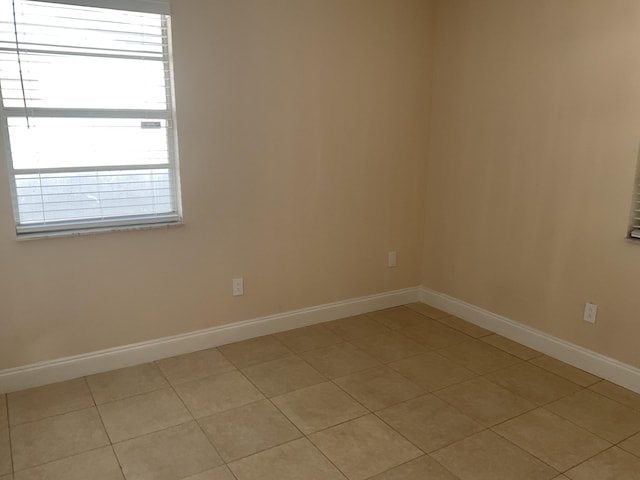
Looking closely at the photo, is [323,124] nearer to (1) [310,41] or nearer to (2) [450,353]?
(1) [310,41]

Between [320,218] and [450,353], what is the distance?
123cm

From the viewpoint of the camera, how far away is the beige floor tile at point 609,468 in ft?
6.98

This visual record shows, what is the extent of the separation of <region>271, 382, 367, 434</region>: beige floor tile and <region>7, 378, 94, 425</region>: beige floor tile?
3.33 feet

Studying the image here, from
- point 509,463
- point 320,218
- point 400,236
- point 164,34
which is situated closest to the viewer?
point 509,463

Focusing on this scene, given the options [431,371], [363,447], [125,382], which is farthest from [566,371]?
[125,382]

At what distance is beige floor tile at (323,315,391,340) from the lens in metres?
3.53

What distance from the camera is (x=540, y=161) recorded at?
3137 mm

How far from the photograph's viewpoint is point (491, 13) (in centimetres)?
333

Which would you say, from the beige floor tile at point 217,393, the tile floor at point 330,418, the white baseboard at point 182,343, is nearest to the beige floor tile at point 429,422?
the tile floor at point 330,418

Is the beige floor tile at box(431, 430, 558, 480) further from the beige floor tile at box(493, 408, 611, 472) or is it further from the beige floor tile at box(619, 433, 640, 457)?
the beige floor tile at box(619, 433, 640, 457)

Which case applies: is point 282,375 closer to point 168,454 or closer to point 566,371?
point 168,454

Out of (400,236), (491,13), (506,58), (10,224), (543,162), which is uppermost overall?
(491,13)

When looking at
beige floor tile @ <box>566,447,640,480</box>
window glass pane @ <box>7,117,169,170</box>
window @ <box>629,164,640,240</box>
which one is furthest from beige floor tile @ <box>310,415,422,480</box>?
window glass pane @ <box>7,117,169,170</box>

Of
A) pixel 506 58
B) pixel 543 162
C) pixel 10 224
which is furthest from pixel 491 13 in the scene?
pixel 10 224
